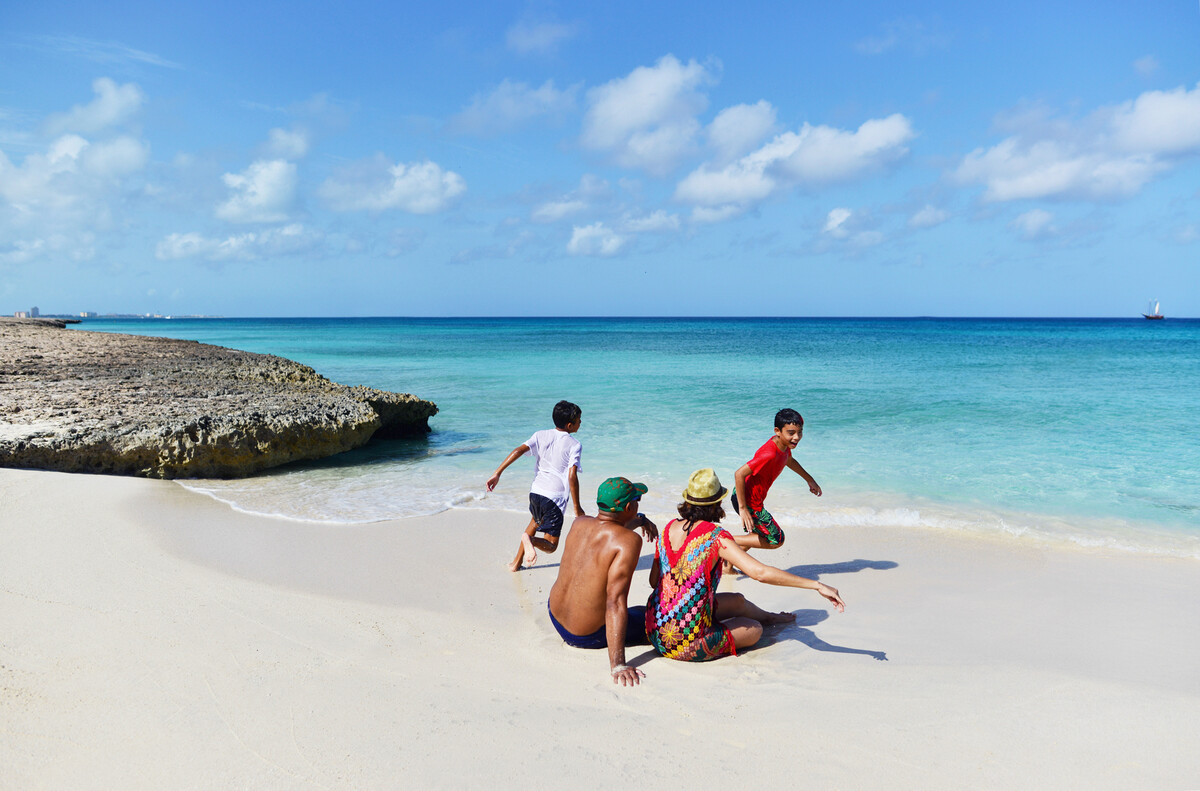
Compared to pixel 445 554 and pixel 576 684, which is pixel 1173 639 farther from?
pixel 445 554

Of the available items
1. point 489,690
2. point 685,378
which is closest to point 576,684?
point 489,690

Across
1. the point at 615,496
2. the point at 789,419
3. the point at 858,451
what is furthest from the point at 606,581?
the point at 858,451

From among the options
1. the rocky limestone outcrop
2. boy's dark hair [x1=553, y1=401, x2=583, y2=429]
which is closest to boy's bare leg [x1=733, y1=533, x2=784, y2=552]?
boy's dark hair [x1=553, y1=401, x2=583, y2=429]

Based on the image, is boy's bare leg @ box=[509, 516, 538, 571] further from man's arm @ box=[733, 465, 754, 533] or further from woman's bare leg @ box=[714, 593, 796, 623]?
woman's bare leg @ box=[714, 593, 796, 623]

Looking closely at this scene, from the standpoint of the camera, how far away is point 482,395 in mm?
17984

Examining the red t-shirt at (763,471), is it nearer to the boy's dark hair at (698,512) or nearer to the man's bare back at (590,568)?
the boy's dark hair at (698,512)

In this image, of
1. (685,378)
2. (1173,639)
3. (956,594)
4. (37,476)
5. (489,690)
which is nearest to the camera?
(489,690)

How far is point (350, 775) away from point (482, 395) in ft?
50.8

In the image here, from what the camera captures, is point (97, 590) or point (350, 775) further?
point (97, 590)

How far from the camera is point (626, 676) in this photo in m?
3.50

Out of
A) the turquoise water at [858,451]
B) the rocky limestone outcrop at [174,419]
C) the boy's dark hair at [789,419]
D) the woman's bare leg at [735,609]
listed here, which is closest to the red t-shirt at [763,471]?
the boy's dark hair at [789,419]

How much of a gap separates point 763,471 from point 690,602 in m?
1.54

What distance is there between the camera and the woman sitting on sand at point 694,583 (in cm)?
359

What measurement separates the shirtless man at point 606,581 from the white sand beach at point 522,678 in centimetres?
12
